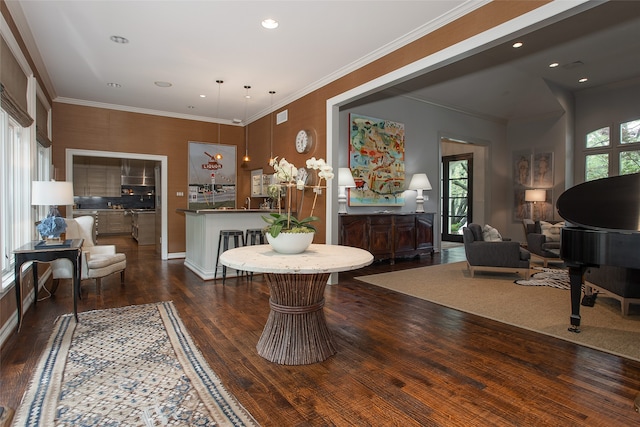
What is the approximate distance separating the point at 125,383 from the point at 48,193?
232 centimetres

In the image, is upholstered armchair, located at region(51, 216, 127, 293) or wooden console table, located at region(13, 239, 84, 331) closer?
wooden console table, located at region(13, 239, 84, 331)

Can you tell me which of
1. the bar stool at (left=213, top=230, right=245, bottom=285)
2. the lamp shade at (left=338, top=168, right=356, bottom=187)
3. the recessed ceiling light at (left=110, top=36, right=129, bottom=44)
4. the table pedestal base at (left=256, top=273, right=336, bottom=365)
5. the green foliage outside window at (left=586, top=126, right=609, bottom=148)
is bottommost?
the table pedestal base at (left=256, top=273, right=336, bottom=365)

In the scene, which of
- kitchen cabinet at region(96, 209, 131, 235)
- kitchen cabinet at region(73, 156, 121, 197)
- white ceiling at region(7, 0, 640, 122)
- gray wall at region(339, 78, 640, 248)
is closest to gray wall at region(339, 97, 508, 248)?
gray wall at region(339, 78, 640, 248)

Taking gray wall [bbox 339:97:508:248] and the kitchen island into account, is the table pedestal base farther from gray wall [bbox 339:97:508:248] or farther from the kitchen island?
gray wall [bbox 339:97:508:248]

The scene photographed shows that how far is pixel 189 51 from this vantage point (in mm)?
4141

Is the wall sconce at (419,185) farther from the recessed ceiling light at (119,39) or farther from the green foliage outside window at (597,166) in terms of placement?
the recessed ceiling light at (119,39)

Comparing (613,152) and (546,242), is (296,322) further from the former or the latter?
(613,152)

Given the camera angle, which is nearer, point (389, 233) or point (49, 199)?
point (49, 199)

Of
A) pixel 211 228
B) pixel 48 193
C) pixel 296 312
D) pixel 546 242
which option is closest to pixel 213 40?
pixel 48 193

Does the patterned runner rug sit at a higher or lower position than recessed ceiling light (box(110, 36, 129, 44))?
lower

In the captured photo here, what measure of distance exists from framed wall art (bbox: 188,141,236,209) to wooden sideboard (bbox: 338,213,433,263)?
10.1 feet

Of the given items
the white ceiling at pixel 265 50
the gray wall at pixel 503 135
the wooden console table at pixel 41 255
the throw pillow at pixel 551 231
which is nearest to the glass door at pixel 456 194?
the gray wall at pixel 503 135

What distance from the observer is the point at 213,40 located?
3859 mm

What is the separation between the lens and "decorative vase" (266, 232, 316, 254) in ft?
8.14
